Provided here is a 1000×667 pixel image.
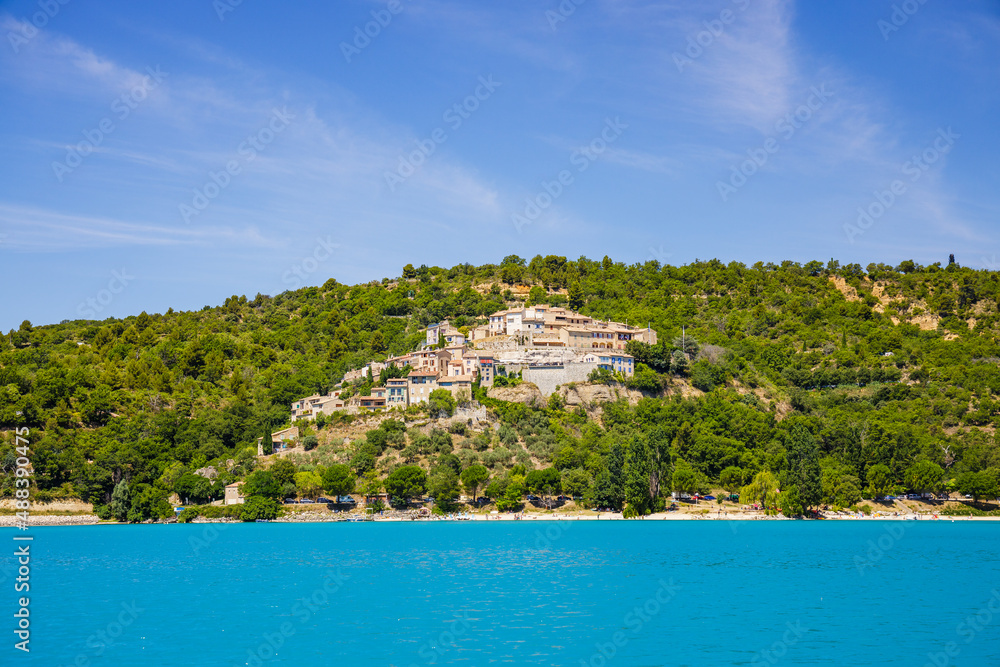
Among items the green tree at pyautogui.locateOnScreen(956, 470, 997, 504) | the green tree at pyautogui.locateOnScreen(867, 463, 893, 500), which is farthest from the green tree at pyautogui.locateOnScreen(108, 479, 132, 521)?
the green tree at pyautogui.locateOnScreen(956, 470, 997, 504)

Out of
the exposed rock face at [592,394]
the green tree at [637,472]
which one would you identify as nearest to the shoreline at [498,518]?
the green tree at [637,472]

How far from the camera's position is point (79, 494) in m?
71.7

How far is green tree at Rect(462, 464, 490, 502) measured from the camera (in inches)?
2793

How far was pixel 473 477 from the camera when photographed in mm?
70875

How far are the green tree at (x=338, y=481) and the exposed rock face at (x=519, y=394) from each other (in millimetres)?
18724

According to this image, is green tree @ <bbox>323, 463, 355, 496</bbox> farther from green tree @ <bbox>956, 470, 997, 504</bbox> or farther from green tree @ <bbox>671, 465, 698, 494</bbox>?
green tree @ <bbox>956, 470, 997, 504</bbox>

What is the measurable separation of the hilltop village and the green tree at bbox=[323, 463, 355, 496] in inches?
537

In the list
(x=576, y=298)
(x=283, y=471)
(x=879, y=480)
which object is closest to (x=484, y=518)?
(x=283, y=471)

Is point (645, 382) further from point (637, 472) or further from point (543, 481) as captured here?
point (637, 472)

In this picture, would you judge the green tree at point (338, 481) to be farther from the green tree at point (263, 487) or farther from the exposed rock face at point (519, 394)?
the exposed rock face at point (519, 394)

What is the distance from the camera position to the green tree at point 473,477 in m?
70.9

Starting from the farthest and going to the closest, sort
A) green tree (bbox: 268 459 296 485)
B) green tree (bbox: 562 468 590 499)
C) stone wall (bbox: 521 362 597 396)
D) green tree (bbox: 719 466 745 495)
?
stone wall (bbox: 521 362 597 396)
green tree (bbox: 268 459 296 485)
green tree (bbox: 719 466 745 495)
green tree (bbox: 562 468 590 499)

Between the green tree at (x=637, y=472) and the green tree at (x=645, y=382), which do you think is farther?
the green tree at (x=645, y=382)

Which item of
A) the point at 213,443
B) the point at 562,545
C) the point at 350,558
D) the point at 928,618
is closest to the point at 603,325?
the point at 213,443
